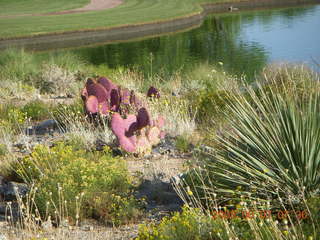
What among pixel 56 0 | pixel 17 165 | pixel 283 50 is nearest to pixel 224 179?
pixel 17 165

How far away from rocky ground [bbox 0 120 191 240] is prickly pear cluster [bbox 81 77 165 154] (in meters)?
0.22

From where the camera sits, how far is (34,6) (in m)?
50.0

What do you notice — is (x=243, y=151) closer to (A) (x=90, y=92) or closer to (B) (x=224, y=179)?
(B) (x=224, y=179)

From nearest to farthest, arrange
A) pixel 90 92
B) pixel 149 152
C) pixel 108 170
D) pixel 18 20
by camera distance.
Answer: pixel 108 170 → pixel 149 152 → pixel 90 92 → pixel 18 20

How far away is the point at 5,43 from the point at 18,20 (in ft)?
25.1

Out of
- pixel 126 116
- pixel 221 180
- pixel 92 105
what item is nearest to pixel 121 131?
pixel 126 116

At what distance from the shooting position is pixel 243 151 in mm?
5020

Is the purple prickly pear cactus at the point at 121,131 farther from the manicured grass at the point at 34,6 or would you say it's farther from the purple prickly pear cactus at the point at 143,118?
the manicured grass at the point at 34,6

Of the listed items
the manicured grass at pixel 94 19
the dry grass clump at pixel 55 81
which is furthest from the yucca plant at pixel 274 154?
the manicured grass at pixel 94 19

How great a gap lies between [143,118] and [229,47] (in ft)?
67.7

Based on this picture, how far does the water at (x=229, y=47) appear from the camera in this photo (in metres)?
22.5

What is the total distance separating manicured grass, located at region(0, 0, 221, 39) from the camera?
34.8 metres

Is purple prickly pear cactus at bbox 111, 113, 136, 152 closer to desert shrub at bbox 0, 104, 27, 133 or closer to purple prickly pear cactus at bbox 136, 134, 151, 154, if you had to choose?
purple prickly pear cactus at bbox 136, 134, 151, 154

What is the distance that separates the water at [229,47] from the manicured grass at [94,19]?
3.88 metres
